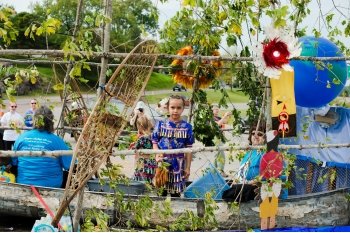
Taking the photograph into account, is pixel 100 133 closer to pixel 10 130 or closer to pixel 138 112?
pixel 138 112

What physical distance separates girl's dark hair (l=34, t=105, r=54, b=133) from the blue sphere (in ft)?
7.39

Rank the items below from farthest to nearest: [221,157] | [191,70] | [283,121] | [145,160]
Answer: [145,160] → [191,70] → [221,157] → [283,121]

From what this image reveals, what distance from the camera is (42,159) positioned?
5746 millimetres

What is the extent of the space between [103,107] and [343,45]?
3.14m

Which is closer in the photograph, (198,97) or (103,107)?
(103,107)

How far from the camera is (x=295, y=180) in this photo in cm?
673

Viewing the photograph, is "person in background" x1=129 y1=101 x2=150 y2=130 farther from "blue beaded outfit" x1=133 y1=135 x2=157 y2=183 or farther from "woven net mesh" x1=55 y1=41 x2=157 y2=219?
"woven net mesh" x1=55 y1=41 x2=157 y2=219

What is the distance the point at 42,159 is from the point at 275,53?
300 cm

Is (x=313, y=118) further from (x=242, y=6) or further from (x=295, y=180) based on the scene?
(x=242, y=6)

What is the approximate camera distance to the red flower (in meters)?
3.68

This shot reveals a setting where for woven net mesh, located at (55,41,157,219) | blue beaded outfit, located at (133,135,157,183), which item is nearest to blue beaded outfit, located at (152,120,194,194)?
blue beaded outfit, located at (133,135,157,183)

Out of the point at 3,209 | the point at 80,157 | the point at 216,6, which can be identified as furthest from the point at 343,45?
the point at 3,209

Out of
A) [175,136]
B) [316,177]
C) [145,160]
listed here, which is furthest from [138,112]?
[316,177]

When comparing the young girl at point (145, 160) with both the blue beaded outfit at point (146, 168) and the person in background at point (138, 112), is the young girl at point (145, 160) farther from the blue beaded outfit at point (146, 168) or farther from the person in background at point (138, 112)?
the person in background at point (138, 112)
